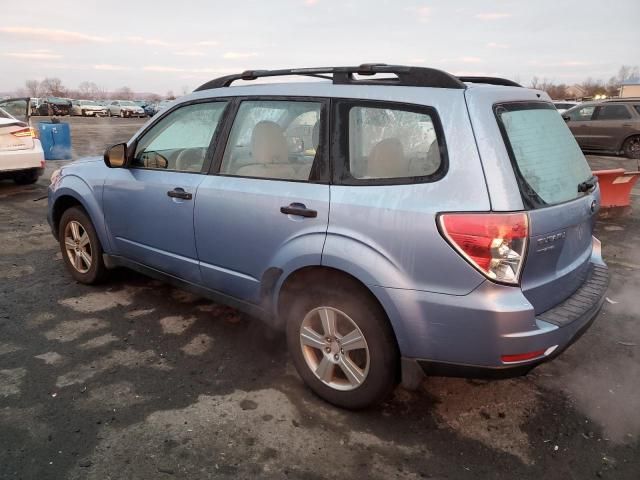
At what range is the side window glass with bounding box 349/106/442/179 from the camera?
2426 mm

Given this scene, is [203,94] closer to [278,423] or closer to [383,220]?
[383,220]

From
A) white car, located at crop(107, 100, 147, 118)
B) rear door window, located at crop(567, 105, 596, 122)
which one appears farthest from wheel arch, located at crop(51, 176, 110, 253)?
white car, located at crop(107, 100, 147, 118)

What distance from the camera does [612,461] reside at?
244cm

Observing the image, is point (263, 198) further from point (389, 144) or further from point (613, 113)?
point (613, 113)

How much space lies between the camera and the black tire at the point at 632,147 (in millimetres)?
14180

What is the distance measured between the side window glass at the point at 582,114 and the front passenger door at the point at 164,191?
1443 centimetres

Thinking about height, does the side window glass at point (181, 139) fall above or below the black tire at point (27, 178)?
above

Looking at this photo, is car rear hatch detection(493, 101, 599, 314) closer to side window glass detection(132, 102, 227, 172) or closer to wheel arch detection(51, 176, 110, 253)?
side window glass detection(132, 102, 227, 172)

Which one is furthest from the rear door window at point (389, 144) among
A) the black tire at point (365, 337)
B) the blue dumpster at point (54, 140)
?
the blue dumpster at point (54, 140)

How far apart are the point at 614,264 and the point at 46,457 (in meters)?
5.53

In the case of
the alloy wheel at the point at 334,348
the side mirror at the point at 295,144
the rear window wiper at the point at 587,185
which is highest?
the side mirror at the point at 295,144

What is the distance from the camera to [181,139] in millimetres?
3828

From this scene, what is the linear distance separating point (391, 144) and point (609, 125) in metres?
14.5

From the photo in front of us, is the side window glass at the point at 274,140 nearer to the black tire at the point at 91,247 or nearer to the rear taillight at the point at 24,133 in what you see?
the black tire at the point at 91,247
